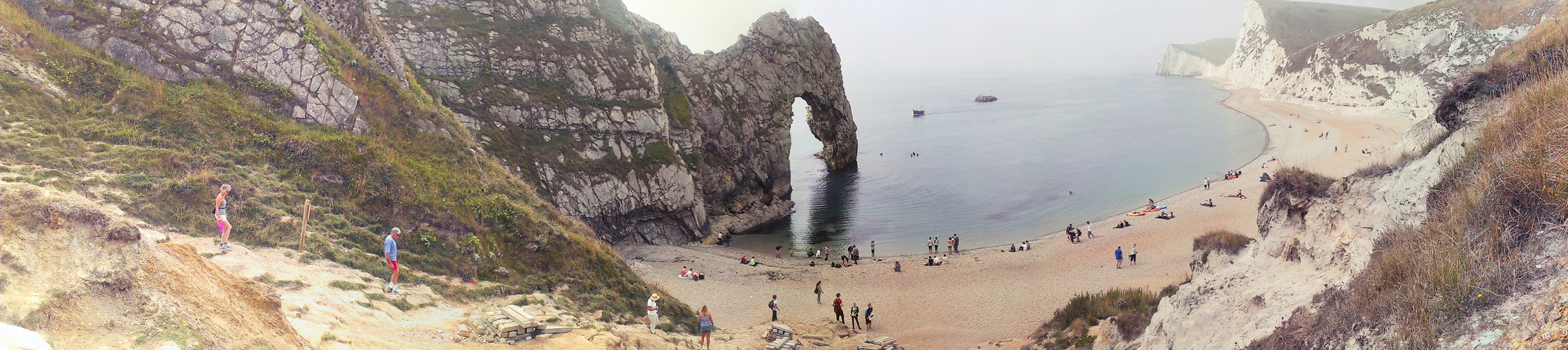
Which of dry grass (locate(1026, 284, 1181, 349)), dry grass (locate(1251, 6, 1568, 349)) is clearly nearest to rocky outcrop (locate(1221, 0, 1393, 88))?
dry grass (locate(1026, 284, 1181, 349))

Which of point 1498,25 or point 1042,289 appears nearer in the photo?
point 1042,289

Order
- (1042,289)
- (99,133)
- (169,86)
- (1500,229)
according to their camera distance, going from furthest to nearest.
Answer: (1042,289) < (169,86) < (99,133) < (1500,229)

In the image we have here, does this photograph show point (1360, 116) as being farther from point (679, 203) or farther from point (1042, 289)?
point (679, 203)

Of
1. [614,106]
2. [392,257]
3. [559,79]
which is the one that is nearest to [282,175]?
[392,257]

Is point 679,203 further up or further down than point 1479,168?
further down

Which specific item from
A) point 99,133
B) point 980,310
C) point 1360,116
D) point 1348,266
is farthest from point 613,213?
point 1360,116

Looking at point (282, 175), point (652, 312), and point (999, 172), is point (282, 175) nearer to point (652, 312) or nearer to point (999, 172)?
point (652, 312)

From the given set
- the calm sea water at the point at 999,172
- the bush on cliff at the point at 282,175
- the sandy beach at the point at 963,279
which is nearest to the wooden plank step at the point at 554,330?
the bush on cliff at the point at 282,175

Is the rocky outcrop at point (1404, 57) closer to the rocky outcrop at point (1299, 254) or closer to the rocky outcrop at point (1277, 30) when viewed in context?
the rocky outcrop at point (1277, 30)
